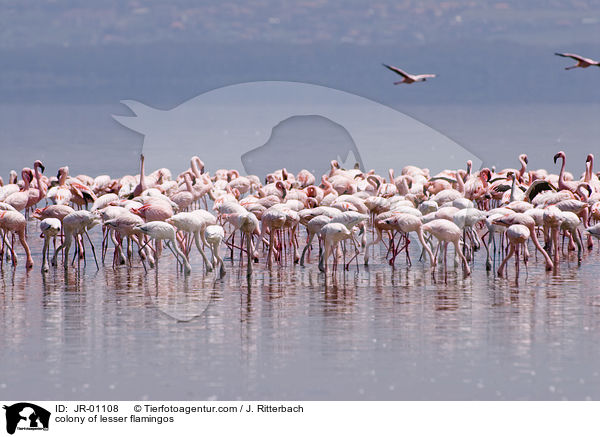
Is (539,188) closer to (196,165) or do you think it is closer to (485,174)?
(485,174)

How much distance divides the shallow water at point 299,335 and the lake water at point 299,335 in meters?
0.02

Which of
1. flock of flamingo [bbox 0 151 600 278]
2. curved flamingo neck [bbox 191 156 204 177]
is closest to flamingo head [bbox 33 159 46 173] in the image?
flock of flamingo [bbox 0 151 600 278]

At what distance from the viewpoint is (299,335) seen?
13.0 meters

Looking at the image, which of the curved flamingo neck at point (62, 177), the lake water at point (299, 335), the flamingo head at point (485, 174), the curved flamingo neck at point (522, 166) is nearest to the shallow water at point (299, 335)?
the lake water at point (299, 335)

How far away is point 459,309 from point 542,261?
5.25 m

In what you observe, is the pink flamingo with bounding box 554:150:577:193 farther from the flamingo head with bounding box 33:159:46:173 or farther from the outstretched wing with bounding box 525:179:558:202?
the flamingo head with bounding box 33:159:46:173

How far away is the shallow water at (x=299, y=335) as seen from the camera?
10852 mm

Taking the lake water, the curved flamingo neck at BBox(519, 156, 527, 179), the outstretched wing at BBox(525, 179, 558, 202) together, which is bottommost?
the lake water

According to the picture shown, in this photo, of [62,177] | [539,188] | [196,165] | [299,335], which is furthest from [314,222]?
[196,165]

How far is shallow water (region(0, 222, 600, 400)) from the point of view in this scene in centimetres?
1085

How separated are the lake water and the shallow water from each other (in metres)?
0.02

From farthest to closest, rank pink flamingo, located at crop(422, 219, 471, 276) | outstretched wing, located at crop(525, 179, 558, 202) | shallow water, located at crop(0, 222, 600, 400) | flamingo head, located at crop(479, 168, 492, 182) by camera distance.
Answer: flamingo head, located at crop(479, 168, 492, 182) → outstretched wing, located at crop(525, 179, 558, 202) → pink flamingo, located at crop(422, 219, 471, 276) → shallow water, located at crop(0, 222, 600, 400)

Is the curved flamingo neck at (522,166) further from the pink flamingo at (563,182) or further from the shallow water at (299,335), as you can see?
the shallow water at (299,335)
